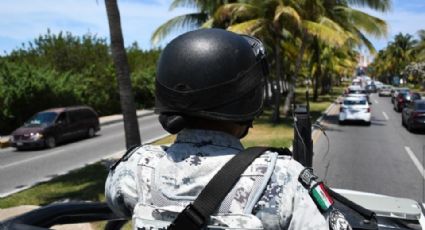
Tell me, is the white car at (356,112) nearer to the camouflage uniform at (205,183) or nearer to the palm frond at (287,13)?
the palm frond at (287,13)

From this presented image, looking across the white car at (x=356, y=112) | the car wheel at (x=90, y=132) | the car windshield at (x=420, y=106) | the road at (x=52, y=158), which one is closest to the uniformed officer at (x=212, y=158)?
the road at (x=52, y=158)

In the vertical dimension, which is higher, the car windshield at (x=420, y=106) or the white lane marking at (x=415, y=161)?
the car windshield at (x=420, y=106)

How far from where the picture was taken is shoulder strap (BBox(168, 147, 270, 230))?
4.71 feet

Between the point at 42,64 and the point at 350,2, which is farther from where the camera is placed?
the point at 42,64

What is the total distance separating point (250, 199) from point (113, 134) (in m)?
23.2

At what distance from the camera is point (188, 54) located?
1.69 metres

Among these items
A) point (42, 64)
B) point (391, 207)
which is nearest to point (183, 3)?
point (42, 64)

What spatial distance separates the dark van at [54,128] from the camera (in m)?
19.5

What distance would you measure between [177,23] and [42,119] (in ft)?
31.4

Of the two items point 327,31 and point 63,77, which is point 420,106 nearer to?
point 327,31

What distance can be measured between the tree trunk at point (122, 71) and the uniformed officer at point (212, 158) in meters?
7.28

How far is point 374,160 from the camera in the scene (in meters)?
13.2

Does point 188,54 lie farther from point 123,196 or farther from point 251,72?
point 123,196

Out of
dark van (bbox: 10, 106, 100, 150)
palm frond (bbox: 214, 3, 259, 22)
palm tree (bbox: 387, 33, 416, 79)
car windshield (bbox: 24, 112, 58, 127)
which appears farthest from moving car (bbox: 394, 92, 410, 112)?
palm tree (bbox: 387, 33, 416, 79)
